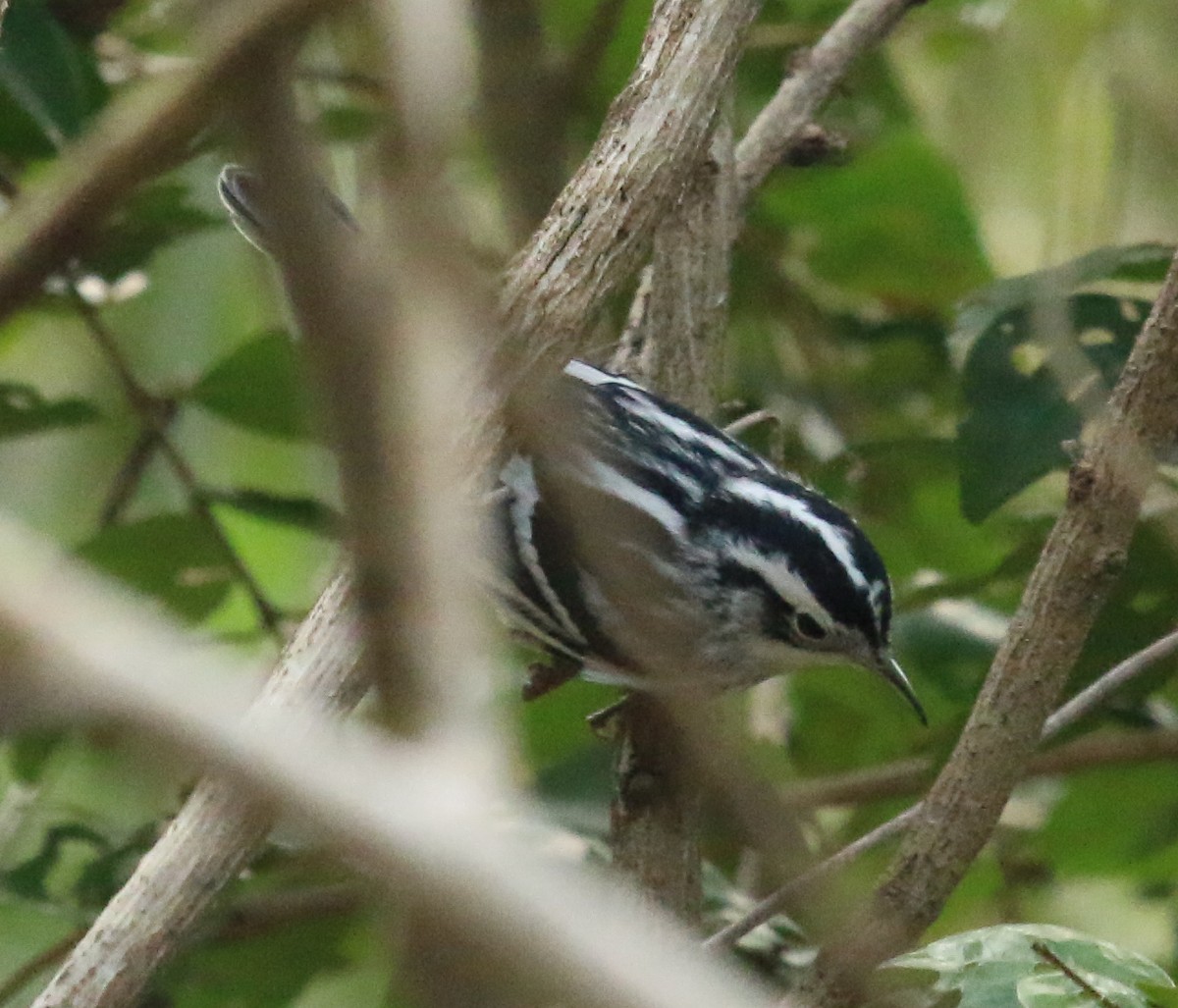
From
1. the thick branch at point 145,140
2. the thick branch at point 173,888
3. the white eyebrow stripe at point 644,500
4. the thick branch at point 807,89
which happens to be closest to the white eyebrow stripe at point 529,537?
the white eyebrow stripe at point 644,500

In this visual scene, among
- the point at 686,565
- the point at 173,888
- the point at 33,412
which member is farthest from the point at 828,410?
the point at 173,888

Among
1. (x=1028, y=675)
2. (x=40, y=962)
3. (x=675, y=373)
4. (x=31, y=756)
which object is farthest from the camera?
(x=31, y=756)

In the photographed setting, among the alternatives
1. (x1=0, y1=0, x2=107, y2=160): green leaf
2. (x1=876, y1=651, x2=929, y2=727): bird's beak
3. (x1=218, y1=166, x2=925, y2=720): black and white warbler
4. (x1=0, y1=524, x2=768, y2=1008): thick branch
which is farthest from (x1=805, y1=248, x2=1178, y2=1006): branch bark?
(x1=0, y1=0, x2=107, y2=160): green leaf

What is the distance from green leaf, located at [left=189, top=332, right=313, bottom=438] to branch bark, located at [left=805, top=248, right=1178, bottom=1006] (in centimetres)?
161

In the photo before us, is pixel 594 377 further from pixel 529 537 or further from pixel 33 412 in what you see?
pixel 33 412

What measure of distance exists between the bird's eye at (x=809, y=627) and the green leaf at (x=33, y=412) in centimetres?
149

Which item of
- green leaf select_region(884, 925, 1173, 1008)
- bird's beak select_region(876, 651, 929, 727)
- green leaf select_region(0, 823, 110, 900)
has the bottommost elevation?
bird's beak select_region(876, 651, 929, 727)

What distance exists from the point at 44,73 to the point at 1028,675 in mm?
2081

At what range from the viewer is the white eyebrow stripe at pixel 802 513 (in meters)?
3.14

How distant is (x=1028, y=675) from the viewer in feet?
7.11

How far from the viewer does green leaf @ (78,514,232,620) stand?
325cm

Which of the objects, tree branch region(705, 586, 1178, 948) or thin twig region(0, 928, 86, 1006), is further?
thin twig region(0, 928, 86, 1006)

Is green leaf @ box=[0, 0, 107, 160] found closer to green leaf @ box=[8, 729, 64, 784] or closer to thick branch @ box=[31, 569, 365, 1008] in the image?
green leaf @ box=[8, 729, 64, 784]

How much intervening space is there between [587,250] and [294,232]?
1.63m
